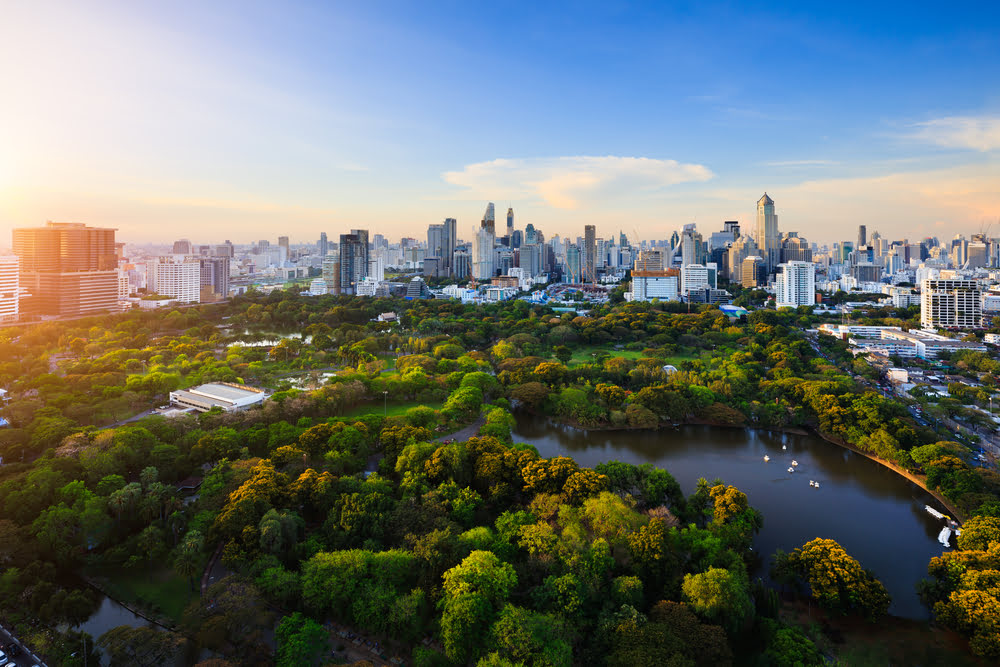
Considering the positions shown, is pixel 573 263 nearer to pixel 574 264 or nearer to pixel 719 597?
pixel 574 264

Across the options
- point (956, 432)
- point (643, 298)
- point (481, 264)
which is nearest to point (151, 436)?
point (956, 432)

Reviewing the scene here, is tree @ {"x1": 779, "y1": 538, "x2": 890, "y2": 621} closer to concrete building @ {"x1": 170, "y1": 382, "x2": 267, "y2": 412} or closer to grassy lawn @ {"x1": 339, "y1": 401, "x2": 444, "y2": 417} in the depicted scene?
grassy lawn @ {"x1": 339, "y1": 401, "x2": 444, "y2": 417}

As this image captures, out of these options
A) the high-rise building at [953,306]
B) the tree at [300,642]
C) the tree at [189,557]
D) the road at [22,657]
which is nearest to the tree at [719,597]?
the tree at [300,642]

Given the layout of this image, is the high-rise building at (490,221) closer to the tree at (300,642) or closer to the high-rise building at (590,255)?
the high-rise building at (590,255)

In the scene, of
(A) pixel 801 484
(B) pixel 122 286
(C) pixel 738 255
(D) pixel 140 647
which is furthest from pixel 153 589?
(C) pixel 738 255

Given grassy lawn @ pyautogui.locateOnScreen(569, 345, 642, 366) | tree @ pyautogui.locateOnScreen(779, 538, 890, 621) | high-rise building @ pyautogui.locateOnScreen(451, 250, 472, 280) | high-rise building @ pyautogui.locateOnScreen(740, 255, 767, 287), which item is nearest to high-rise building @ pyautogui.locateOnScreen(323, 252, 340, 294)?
high-rise building @ pyautogui.locateOnScreen(451, 250, 472, 280)

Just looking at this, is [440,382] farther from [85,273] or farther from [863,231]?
[863,231]

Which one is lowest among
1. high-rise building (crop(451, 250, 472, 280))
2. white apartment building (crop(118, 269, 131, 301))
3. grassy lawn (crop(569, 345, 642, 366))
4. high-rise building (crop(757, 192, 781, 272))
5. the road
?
the road
